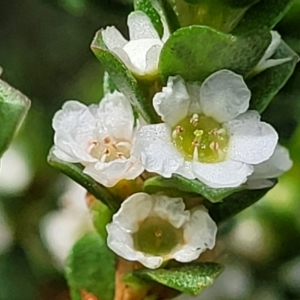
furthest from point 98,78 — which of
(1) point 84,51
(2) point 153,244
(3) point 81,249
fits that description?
(2) point 153,244

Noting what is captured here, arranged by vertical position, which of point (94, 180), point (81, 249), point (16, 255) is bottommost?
point (16, 255)

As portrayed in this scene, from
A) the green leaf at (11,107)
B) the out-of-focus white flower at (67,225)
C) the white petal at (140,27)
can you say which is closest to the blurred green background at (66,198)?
the out-of-focus white flower at (67,225)

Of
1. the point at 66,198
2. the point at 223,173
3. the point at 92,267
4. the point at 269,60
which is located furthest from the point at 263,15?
the point at 66,198

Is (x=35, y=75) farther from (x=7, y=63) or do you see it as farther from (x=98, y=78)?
(x=98, y=78)

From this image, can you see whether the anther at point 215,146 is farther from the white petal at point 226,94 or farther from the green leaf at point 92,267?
the green leaf at point 92,267

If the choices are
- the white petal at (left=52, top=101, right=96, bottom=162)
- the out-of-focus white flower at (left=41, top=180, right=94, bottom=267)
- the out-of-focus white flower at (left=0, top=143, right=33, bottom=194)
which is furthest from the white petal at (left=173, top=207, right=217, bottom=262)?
the out-of-focus white flower at (left=0, top=143, right=33, bottom=194)
